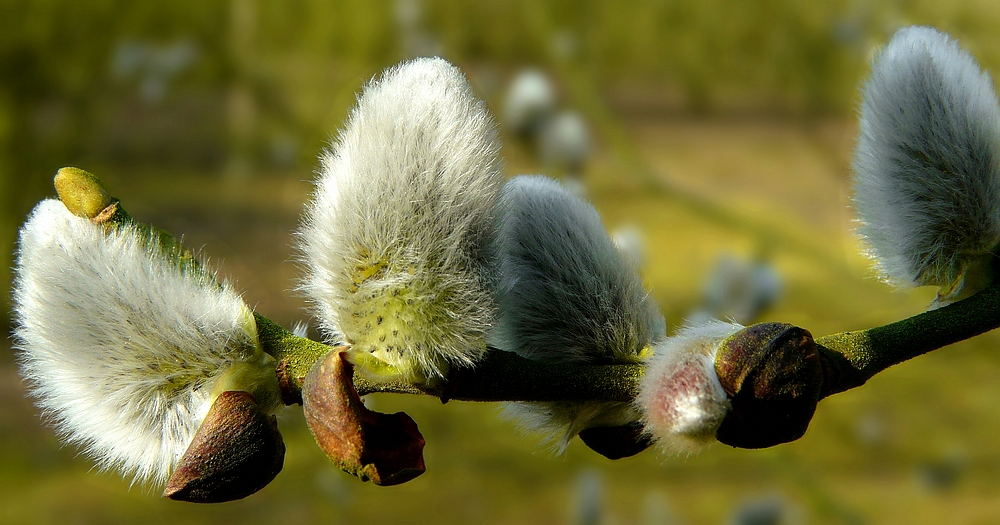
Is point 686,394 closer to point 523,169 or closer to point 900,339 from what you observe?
point 900,339

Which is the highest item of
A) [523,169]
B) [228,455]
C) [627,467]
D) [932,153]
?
[523,169]

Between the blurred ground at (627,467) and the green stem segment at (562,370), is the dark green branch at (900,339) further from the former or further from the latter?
the blurred ground at (627,467)

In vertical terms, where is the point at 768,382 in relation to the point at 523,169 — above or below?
below

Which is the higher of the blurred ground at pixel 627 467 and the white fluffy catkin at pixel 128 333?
the blurred ground at pixel 627 467

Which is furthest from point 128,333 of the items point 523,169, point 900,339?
point 523,169

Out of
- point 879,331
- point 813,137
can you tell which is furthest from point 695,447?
point 813,137

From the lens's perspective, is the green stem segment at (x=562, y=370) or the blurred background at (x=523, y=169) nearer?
the green stem segment at (x=562, y=370)

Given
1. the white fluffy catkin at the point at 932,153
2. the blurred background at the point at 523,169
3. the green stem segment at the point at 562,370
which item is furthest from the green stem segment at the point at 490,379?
the blurred background at the point at 523,169
